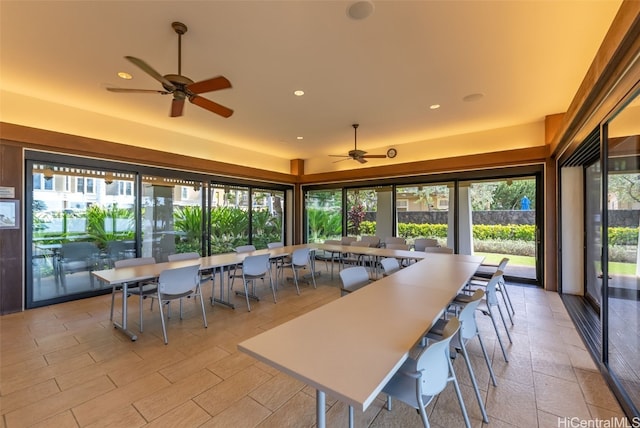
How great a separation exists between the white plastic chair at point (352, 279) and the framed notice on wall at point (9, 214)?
180 inches

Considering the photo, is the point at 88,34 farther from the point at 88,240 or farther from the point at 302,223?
the point at 302,223

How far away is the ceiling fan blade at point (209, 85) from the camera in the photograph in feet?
8.00

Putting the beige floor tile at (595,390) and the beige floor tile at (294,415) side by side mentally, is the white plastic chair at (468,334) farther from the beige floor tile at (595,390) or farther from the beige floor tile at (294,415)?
the beige floor tile at (294,415)

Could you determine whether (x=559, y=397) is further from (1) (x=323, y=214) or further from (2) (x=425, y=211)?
(1) (x=323, y=214)

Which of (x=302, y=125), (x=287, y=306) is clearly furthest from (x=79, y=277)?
(x=302, y=125)

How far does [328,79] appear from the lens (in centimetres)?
339

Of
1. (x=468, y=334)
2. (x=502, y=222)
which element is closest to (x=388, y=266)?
(x=468, y=334)

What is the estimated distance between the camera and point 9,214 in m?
3.65

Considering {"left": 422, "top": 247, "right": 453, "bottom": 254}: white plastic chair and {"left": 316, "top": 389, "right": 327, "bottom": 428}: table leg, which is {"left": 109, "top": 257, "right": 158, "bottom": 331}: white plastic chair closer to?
{"left": 316, "top": 389, "right": 327, "bottom": 428}: table leg

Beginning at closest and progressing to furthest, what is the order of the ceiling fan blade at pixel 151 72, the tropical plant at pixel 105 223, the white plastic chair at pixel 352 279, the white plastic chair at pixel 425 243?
the ceiling fan blade at pixel 151 72 → the white plastic chair at pixel 352 279 → the tropical plant at pixel 105 223 → the white plastic chair at pixel 425 243

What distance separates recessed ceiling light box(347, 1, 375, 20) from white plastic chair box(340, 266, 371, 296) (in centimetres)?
241

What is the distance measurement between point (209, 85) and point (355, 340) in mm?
2524

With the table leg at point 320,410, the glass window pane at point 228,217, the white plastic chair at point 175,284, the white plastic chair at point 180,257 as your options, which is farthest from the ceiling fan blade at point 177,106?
the glass window pane at point 228,217

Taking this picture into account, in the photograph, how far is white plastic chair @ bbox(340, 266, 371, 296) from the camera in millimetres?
2900
